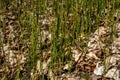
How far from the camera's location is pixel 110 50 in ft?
8.83

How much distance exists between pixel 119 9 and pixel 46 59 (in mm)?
934

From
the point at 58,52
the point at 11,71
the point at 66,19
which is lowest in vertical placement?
the point at 11,71

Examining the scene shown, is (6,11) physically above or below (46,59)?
above

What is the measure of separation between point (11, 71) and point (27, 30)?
0.54m

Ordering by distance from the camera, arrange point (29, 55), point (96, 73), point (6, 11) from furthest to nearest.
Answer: point (6, 11)
point (29, 55)
point (96, 73)

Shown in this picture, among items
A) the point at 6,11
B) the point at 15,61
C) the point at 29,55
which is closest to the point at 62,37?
the point at 29,55

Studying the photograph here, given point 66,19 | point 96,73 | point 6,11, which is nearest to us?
point 96,73

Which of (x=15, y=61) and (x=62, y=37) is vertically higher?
(x=62, y=37)

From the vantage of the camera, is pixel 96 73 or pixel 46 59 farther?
pixel 46 59

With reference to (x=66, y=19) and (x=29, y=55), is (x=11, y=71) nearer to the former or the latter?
(x=29, y=55)

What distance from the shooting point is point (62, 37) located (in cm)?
285

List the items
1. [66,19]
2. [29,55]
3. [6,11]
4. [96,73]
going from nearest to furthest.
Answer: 1. [96,73]
2. [29,55]
3. [66,19]
4. [6,11]

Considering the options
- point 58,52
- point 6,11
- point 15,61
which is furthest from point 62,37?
point 6,11

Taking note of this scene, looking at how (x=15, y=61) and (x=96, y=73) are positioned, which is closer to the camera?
(x=96, y=73)
